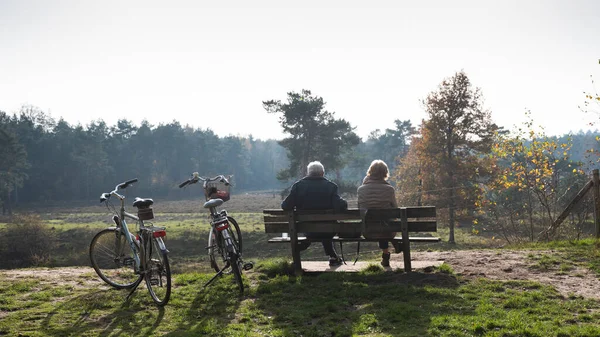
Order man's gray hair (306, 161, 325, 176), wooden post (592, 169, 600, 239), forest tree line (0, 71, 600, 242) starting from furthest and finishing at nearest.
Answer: forest tree line (0, 71, 600, 242), wooden post (592, 169, 600, 239), man's gray hair (306, 161, 325, 176)

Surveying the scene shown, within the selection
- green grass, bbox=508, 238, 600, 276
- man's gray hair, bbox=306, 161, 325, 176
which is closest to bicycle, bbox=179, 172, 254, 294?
man's gray hair, bbox=306, 161, 325, 176

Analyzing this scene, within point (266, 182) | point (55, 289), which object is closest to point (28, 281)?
point (55, 289)

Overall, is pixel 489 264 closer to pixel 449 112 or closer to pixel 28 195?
pixel 449 112

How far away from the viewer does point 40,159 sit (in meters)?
76.6

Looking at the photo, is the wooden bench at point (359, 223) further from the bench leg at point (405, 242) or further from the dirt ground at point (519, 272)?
the dirt ground at point (519, 272)

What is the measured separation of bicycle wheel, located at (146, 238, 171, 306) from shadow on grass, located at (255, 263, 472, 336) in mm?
1262

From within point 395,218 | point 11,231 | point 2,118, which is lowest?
point 11,231

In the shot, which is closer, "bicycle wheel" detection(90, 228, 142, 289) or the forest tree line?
"bicycle wheel" detection(90, 228, 142, 289)

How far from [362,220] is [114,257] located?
387 cm

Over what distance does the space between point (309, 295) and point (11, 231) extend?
2700 cm

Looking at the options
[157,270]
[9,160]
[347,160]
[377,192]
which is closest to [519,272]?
[377,192]

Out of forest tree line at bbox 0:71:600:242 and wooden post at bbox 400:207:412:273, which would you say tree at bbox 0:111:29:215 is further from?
wooden post at bbox 400:207:412:273

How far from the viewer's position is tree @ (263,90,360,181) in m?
49.3

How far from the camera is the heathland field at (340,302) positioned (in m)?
5.47
